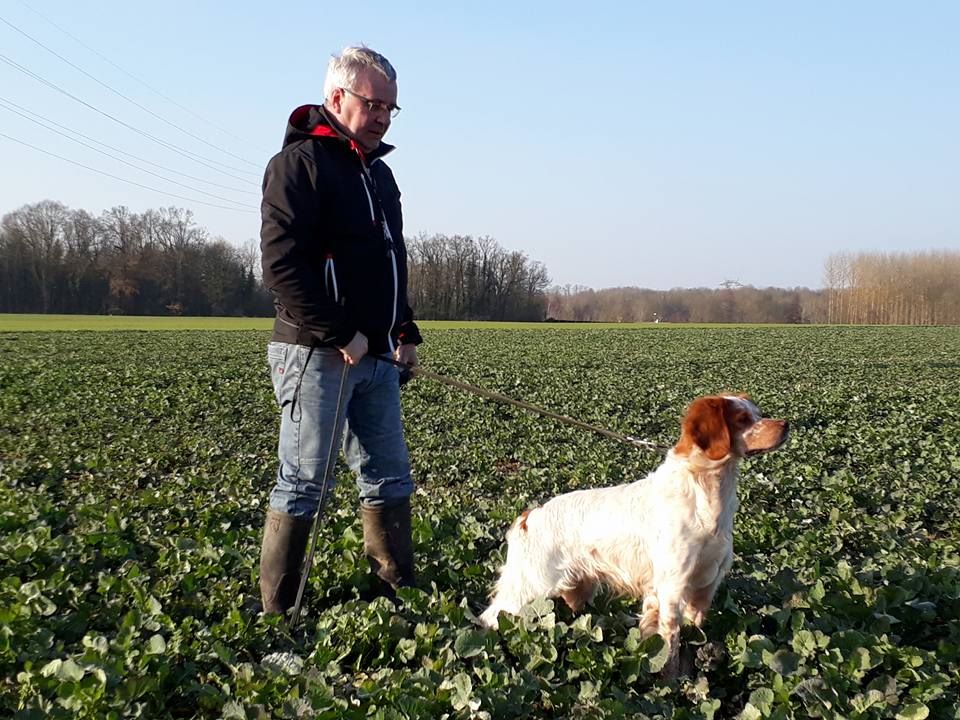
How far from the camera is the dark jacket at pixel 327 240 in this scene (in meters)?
3.65

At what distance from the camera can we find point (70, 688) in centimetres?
323

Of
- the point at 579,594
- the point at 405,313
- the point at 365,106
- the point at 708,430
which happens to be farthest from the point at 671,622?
the point at 365,106

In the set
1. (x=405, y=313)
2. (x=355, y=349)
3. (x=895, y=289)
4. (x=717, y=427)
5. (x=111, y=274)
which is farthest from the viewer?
(x=895, y=289)

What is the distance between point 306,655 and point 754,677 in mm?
2103

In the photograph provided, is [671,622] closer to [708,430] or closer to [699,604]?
[699,604]

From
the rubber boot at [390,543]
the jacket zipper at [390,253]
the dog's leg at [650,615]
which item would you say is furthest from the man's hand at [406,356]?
the dog's leg at [650,615]

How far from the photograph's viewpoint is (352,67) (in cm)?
372

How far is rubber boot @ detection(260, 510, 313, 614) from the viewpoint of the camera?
4109mm

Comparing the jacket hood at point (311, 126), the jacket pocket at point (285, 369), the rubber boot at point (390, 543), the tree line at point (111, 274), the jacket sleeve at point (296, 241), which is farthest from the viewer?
the tree line at point (111, 274)

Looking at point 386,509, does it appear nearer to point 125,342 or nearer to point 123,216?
point 125,342

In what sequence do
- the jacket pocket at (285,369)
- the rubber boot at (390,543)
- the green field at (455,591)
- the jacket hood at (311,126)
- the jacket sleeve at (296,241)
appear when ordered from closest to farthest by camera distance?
the green field at (455,591), the jacket sleeve at (296,241), the jacket hood at (311,126), the jacket pocket at (285,369), the rubber boot at (390,543)

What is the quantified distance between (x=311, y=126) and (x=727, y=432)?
2467mm

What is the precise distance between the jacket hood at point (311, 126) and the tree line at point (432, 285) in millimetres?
72191

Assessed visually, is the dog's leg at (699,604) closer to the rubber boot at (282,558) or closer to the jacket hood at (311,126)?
the rubber boot at (282,558)
